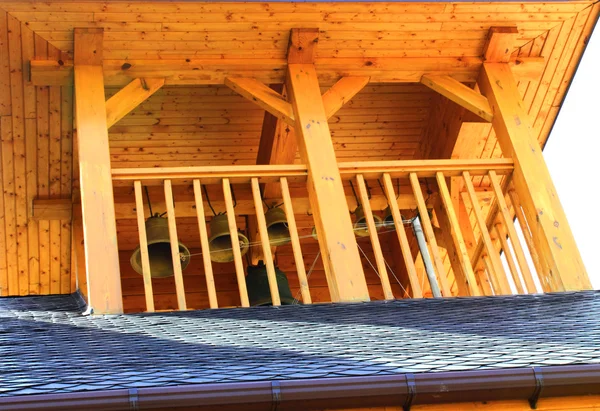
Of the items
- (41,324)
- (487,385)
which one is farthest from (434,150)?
(487,385)

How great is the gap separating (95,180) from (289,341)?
2146 millimetres

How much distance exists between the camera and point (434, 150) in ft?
29.4

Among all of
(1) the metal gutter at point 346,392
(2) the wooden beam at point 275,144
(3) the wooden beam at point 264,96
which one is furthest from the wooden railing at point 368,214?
(1) the metal gutter at point 346,392

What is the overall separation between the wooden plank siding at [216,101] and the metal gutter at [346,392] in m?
3.11

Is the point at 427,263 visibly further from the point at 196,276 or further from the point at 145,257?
the point at 196,276

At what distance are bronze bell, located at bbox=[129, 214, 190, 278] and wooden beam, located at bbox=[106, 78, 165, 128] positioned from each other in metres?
0.82

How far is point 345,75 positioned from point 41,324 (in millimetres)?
3143

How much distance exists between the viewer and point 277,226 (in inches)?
316

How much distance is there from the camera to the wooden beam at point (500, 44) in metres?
7.57

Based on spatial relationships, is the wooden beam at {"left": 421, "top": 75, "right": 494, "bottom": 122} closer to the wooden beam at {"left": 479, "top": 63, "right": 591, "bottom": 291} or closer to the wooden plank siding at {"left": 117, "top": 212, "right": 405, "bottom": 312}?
the wooden beam at {"left": 479, "top": 63, "right": 591, "bottom": 291}

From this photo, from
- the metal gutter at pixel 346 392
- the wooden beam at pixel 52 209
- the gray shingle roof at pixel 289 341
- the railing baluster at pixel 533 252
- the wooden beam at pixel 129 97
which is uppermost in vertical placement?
the wooden beam at pixel 129 97

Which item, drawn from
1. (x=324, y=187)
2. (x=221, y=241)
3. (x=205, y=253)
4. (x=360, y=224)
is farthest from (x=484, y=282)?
(x=205, y=253)

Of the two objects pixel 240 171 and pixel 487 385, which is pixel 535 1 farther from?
pixel 487 385

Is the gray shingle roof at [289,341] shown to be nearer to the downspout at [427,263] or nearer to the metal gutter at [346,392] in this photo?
the metal gutter at [346,392]
